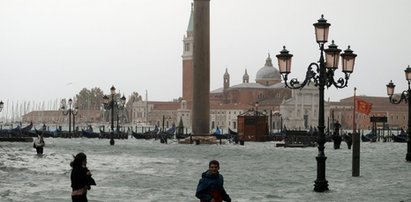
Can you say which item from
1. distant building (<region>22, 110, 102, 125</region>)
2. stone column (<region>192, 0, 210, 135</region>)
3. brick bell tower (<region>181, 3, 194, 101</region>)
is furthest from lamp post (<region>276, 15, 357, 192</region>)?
distant building (<region>22, 110, 102, 125</region>)

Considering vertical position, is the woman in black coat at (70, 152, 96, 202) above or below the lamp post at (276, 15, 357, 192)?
below

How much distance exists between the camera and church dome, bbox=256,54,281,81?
134 m

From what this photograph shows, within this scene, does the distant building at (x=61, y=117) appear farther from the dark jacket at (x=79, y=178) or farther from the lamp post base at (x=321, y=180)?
the dark jacket at (x=79, y=178)

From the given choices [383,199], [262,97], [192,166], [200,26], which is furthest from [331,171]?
[262,97]

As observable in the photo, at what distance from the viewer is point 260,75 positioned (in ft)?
444

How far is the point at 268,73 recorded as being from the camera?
135 metres

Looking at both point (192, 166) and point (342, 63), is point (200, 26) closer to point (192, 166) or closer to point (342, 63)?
point (192, 166)

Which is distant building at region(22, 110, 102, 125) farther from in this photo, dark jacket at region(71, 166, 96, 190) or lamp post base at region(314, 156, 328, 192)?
dark jacket at region(71, 166, 96, 190)

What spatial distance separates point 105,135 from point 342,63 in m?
43.1

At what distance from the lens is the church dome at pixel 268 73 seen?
134m

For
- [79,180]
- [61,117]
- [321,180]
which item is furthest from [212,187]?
[61,117]

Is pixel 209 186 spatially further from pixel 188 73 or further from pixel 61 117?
pixel 61 117

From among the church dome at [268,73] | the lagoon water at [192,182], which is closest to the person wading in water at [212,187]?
the lagoon water at [192,182]

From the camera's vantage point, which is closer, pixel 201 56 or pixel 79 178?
pixel 79 178
